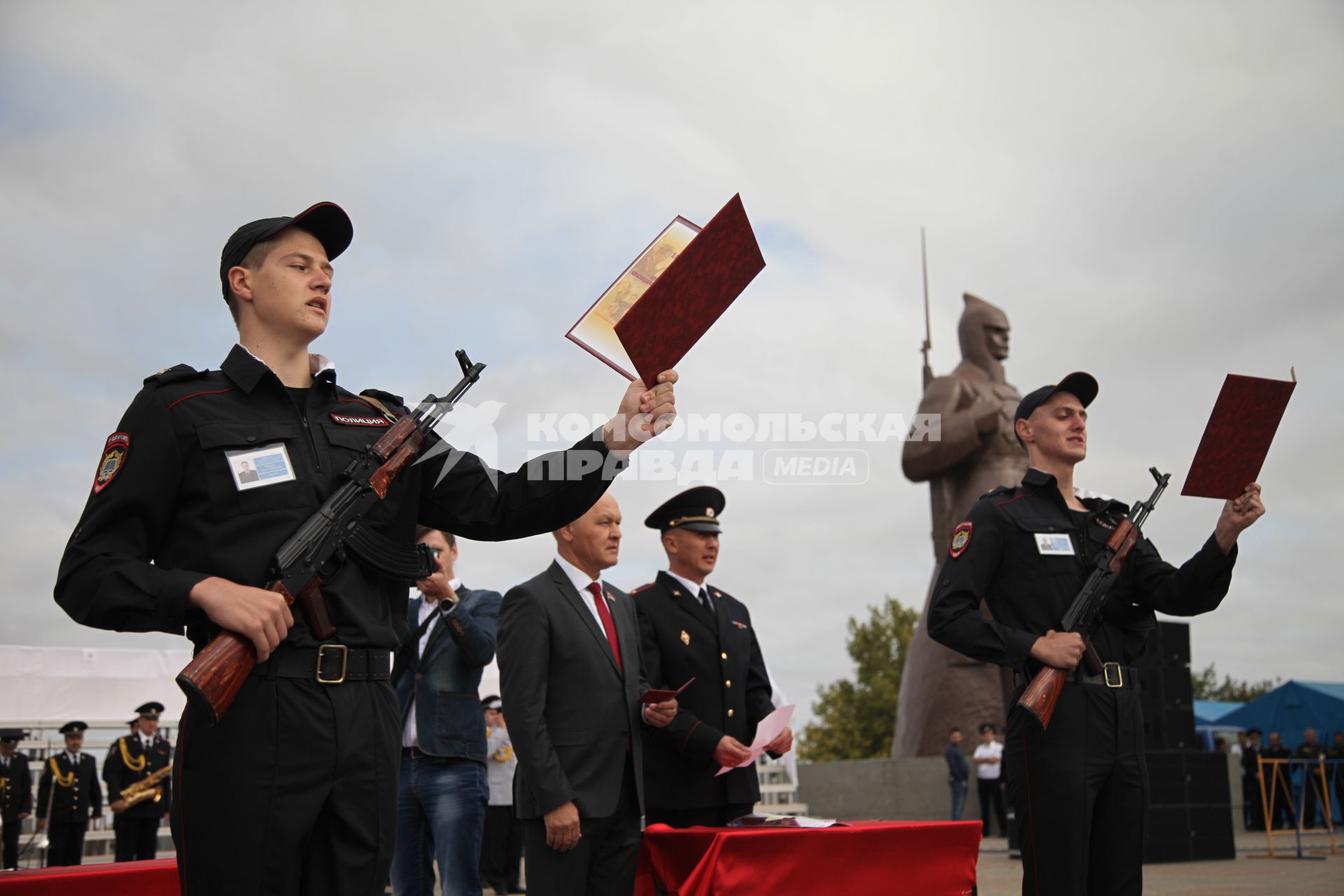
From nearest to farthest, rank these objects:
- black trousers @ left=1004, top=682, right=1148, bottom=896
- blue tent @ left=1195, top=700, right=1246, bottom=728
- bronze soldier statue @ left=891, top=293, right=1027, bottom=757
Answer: black trousers @ left=1004, top=682, right=1148, bottom=896
bronze soldier statue @ left=891, top=293, right=1027, bottom=757
blue tent @ left=1195, top=700, right=1246, bottom=728

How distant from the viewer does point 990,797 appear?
1464cm

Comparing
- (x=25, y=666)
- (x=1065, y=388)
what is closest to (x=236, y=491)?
(x=1065, y=388)

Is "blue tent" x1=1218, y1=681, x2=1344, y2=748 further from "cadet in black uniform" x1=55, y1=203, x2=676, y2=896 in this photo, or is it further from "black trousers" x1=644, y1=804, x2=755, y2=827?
"cadet in black uniform" x1=55, y1=203, x2=676, y2=896

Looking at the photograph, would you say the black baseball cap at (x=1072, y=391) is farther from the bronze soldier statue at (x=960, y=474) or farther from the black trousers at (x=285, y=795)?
the bronze soldier statue at (x=960, y=474)

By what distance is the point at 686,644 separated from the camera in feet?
18.0

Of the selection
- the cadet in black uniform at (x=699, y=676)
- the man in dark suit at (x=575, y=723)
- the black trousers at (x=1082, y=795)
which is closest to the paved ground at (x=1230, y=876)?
the cadet in black uniform at (x=699, y=676)

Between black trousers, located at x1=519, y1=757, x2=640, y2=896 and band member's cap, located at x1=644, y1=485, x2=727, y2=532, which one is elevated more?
band member's cap, located at x1=644, y1=485, x2=727, y2=532

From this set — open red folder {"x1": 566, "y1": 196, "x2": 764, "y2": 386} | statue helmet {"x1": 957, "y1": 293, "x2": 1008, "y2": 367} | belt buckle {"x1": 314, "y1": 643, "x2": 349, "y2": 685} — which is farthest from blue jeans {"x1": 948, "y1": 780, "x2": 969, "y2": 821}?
belt buckle {"x1": 314, "y1": 643, "x2": 349, "y2": 685}

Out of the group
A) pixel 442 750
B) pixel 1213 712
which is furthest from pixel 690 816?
pixel 1213 712

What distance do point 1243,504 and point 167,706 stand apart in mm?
15777

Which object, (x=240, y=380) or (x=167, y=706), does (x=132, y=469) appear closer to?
(x=240, y=380)

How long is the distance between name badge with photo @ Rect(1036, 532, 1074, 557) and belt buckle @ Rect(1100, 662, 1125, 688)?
0.44m

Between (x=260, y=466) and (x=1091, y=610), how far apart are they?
310 centimetres

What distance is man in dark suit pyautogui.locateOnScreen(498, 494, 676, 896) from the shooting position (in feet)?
13.8
